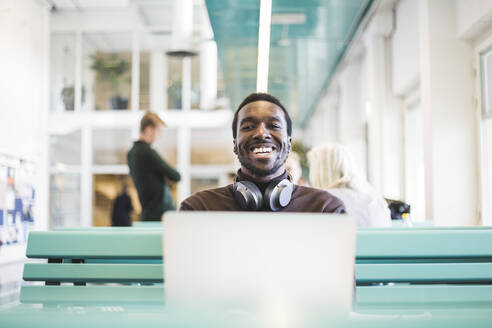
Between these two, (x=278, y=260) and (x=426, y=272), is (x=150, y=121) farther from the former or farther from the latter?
(x=278, y=260)

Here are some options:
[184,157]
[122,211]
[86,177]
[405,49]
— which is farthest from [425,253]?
[86,177]

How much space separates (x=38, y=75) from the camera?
22.7 ft

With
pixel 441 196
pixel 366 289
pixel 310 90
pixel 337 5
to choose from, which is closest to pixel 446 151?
pixel 441 196

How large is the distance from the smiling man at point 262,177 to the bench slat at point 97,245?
1.20 ft

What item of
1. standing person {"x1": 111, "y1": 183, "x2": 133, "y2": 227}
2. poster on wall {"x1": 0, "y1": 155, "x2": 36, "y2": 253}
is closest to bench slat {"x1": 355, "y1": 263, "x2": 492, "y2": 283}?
poster on wall {"x1": 0, "y1": 155, "x2": 36, "y2": 253}

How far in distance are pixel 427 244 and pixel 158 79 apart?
454 inches

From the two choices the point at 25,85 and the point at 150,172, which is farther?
the point at 25,85

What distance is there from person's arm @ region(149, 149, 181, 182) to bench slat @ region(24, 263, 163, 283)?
6.68 ft

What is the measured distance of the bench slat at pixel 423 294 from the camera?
172cm

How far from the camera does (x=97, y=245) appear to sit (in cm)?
183

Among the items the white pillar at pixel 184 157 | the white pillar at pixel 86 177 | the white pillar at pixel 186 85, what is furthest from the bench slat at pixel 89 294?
the white pillar at pixel 186 85

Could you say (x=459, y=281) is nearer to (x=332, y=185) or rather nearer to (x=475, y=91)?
(x=332, y=185)

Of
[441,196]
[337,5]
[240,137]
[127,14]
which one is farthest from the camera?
[127,14]

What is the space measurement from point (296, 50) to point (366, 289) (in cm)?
761
